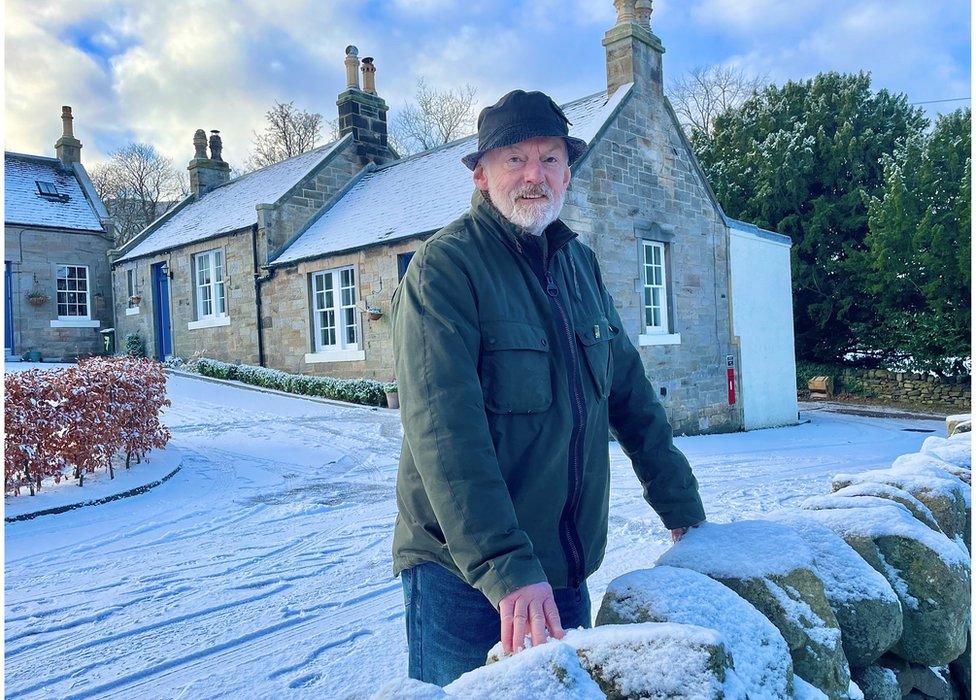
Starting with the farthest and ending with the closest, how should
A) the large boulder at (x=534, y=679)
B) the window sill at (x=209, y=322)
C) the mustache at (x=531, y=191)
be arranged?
1. the window sill at (x=209, y=322)
2. the mustache at (x=531, y=191)
3. the large boulder at (x=534, y=679)

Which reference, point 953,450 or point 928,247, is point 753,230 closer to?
point 928,247

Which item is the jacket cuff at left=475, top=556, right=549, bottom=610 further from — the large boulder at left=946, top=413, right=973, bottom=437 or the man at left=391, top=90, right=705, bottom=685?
the large boulder at left=946, top=413, right=973, bottom=437

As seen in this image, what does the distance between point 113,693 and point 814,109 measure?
24.9 meters

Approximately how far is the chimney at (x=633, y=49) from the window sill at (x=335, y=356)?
7344mm

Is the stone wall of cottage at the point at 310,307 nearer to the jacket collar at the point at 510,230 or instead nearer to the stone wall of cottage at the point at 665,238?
the stone wall of cottage at the point at 665,238

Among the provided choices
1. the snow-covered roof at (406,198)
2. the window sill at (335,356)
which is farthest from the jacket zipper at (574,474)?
the window sill at (335,356)

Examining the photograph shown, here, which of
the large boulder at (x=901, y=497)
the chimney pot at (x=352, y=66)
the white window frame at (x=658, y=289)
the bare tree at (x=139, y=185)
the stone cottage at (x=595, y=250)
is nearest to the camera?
the large boulder at (x=901, y=497)

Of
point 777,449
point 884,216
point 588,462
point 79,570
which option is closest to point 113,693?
point 79,570

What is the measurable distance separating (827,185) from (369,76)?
14.2 meters

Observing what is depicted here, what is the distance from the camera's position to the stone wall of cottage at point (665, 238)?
1310cm

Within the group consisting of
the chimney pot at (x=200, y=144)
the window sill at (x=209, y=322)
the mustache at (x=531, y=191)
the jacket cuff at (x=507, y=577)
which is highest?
the chimney pot at (x=200, y=144)

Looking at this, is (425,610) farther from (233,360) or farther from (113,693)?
(233,360)

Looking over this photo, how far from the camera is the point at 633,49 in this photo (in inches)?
549

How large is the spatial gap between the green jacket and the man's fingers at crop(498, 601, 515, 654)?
0.08ft
